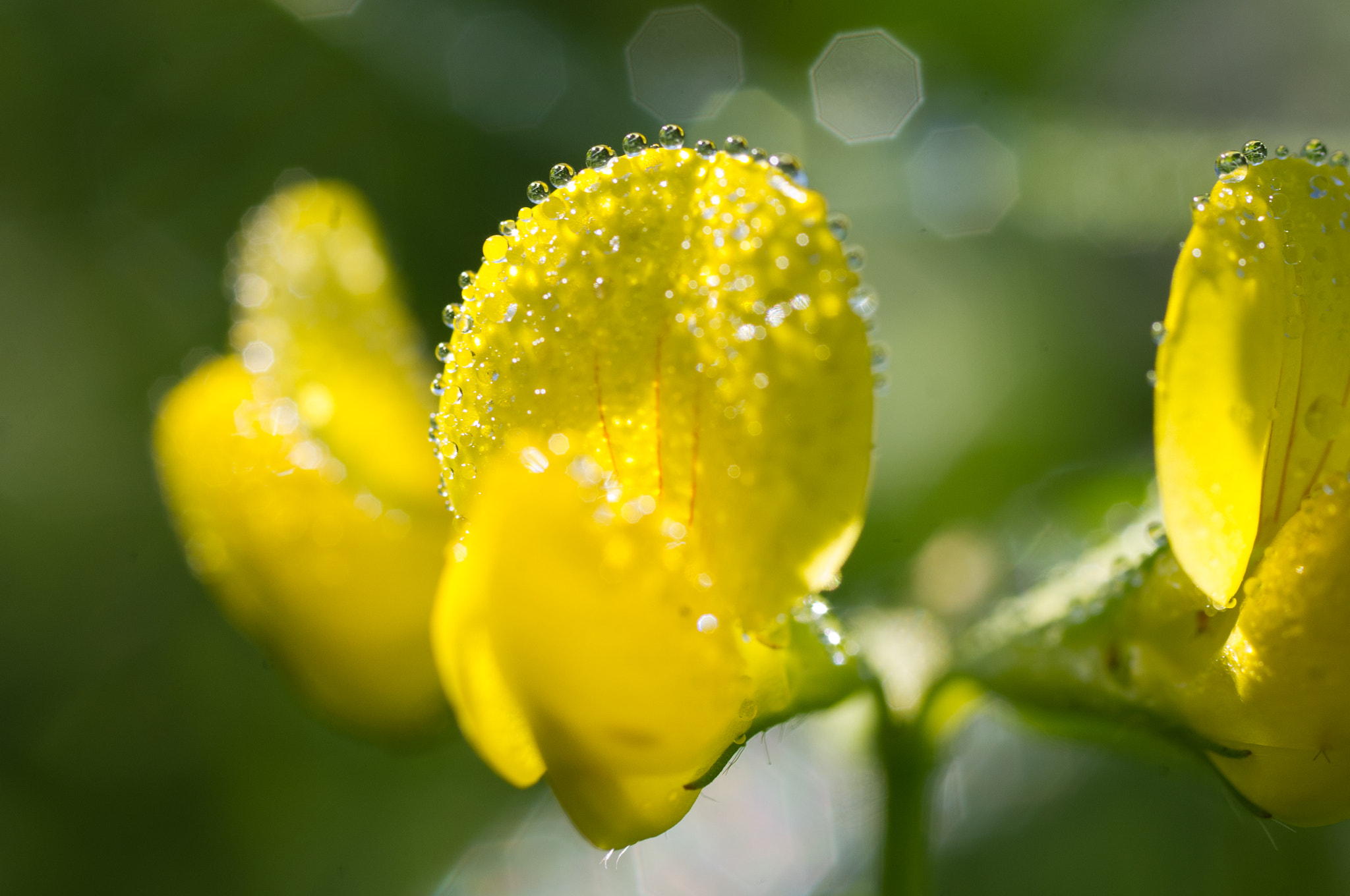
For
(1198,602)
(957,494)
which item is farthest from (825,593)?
(1198,602)

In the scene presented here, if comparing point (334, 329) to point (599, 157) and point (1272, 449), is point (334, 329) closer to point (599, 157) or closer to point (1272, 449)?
point (599, 157)

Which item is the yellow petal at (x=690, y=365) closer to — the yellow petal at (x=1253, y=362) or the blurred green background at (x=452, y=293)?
the yellow petal at (x=1253, y=362)

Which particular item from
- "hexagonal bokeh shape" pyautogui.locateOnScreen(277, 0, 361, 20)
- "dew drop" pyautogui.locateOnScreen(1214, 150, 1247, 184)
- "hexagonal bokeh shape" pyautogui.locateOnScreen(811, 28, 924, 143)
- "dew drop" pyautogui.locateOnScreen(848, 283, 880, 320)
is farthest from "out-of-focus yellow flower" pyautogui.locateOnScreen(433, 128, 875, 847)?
"hexagonal bokeh shape" pyautogui.locateOnScreen(277, 0, 361, 20)

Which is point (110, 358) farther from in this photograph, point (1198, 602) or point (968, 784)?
point (1198, 602)

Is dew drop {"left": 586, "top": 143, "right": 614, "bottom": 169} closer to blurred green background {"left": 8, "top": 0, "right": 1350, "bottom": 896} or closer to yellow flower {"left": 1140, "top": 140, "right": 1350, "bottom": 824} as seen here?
yellow flower {"left": 1140, "top": 140, "right": 1350, "bottom": 824}

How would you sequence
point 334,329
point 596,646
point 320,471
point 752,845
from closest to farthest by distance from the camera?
point 596,646
point 320,471
point 334,329
point 752,845

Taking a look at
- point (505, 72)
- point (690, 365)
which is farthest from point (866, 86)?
point (690, 365)
